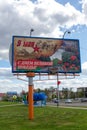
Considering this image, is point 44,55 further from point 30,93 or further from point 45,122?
point 45,122

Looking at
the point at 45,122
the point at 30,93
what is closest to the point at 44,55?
the point at 30,93

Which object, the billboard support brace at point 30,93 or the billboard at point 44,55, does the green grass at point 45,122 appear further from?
the billboard at point 44,55

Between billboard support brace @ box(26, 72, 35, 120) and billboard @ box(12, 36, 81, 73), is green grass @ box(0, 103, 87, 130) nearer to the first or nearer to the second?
billboard support brace @ box(26, 72, 35, 120)

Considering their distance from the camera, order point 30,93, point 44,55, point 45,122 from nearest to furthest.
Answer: point 45,122, point 30,93, point 44,55

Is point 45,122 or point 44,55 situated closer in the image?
Result: point 45,122

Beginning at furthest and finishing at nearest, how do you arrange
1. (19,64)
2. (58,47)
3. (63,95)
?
(63,95) < (58,47) < (19,64)

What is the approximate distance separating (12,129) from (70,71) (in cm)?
1305

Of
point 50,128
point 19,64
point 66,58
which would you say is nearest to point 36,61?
point 19,64

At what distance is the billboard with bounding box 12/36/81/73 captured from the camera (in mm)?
27609

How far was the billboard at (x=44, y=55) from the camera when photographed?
90.6 feet

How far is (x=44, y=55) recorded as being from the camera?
28859mm

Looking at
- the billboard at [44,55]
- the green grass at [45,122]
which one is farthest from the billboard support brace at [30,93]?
the billboard at [44,55]

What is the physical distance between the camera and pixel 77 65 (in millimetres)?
30766

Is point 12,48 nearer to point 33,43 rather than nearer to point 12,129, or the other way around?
point 33,43
